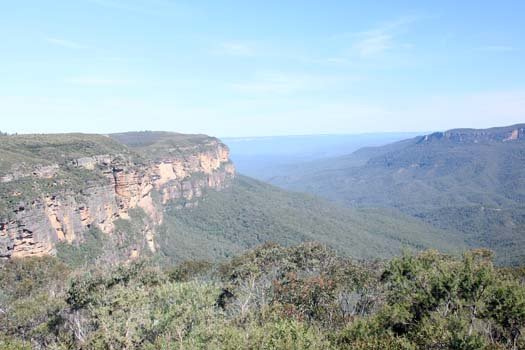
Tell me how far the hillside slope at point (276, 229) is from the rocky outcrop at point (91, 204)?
7.48m

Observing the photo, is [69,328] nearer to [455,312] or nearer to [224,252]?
[455,312]

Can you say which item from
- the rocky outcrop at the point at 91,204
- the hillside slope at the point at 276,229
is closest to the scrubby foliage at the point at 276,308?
the rocky outcrop at the point at 91,204

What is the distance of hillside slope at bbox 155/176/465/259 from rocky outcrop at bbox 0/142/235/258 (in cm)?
748

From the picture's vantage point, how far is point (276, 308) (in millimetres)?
32594

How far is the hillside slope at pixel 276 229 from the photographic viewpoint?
10894 centimetres

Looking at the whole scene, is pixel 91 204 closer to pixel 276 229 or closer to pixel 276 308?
pixel 276 308

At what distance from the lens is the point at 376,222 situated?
154750 mm

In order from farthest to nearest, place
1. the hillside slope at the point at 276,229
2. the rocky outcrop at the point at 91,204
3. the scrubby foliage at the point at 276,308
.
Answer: the hillside slope at the point at 276,229, the rocky outcrop at the point at 91,204, the scrubby foliage at the point at 276,308

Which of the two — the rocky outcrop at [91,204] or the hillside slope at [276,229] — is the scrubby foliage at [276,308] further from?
the hillside slope at [276,229]

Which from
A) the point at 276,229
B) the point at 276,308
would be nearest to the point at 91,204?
the point at 276,308

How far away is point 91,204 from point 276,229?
62.5 m

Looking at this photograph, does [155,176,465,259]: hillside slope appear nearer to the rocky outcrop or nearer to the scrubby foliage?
the rocky outcrop

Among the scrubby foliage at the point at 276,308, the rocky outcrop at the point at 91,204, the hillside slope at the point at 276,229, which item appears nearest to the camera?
the scrubby foliage at the point at 276,308

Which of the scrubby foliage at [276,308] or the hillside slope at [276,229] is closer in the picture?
the scrubby foliage at [276,308]
